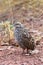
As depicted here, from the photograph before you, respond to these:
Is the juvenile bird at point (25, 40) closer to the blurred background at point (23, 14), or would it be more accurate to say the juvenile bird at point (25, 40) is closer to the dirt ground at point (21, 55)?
the dirt ground at point (21, 55)

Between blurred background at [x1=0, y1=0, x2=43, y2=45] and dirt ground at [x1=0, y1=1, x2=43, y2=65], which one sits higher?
blurred background at [x1=0, y1=0, x2=43, y2=45]

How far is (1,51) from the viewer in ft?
23.8

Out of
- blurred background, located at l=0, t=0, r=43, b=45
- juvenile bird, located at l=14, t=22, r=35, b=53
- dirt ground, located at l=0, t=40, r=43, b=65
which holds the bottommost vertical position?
dirt ground, located at l=0, t=40, r=43, b=65

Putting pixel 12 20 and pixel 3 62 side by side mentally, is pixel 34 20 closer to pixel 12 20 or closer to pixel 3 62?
pixel 12 20

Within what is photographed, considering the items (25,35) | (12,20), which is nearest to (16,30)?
(25,35)

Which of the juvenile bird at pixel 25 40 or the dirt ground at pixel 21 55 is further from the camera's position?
the juvenile bird at pixel 25 40

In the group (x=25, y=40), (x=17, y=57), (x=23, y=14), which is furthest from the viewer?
(x=23, y=14)

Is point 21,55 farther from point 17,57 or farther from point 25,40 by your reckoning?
point 25,40

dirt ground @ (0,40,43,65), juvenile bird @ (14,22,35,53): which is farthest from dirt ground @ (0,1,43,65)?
juvenile bird @ (14,22,35,53)

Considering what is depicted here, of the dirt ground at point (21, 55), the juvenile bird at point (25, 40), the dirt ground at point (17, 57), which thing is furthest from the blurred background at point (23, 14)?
the juvenile bird at point (25, 40)

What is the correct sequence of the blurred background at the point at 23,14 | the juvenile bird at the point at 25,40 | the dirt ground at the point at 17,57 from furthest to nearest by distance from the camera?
the blurred background at the point at 23,14, the juvenile bird at the point at 25,40, the dirt ground at the point at 17,57

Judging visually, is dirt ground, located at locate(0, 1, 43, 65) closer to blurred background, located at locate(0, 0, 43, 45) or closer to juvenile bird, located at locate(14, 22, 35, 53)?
blurred background, located at locate(0, 0, 43, 45)

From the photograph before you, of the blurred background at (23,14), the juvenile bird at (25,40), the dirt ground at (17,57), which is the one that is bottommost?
the dirt ground at (17,57)

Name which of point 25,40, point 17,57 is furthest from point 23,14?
point 17,57
